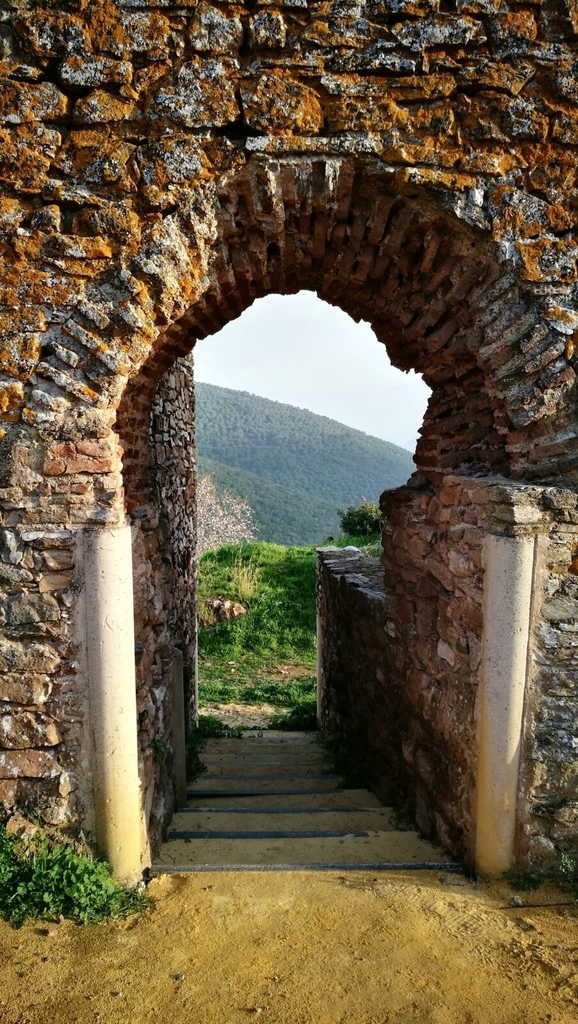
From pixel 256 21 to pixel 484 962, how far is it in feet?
15.1

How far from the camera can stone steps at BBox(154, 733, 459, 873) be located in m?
3.72

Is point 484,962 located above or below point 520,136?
below

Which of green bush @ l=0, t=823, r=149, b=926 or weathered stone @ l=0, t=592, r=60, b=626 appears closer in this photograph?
green bush @ l=0, t=823, r=149, b=926

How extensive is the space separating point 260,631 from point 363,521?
6303mm

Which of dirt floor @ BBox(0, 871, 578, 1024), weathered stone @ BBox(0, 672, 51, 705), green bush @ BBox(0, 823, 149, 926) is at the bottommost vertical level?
dirt floor @ BBox(0, 871, 578, 1024)

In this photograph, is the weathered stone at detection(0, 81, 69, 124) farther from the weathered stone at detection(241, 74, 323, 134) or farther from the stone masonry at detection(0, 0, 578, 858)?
the weathered stone at detection(241, 74, 323, 134)

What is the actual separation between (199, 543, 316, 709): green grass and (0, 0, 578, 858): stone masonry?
5748 mm

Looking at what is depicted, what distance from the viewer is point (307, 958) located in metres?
2.83

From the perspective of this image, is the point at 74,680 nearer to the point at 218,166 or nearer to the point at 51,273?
the point at 51,273

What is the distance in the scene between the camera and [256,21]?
3.06 metres

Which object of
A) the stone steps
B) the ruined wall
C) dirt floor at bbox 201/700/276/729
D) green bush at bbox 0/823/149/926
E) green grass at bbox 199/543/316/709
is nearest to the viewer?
green bush at bbox 0/823/149/926

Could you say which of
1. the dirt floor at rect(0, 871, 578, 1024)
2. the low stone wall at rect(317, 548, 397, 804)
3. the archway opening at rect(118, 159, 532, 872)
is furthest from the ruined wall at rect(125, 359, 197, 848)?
the low stone wall at rect(317, 548, 397, 804)

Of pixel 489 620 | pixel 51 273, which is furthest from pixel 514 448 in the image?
pixel 51 273

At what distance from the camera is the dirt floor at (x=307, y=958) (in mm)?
2561
